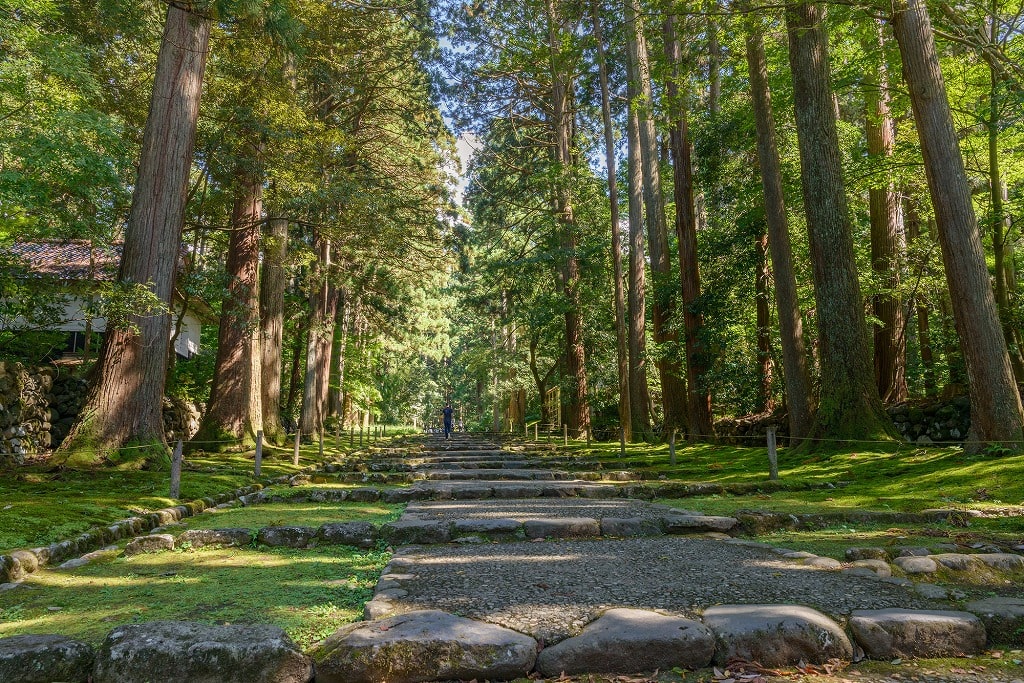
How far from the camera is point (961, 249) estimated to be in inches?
309

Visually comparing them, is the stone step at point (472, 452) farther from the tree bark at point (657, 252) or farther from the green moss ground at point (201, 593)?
the green moss ground at point (201, 593)

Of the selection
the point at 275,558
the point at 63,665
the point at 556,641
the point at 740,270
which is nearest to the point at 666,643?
the point at 556,641

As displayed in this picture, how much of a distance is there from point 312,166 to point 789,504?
37.1 ft

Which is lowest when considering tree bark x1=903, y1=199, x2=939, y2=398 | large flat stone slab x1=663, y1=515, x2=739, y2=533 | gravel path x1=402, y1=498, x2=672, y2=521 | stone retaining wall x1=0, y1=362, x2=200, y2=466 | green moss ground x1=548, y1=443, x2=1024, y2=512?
gravel path x1=402, y1=498, x2=672, y2=521

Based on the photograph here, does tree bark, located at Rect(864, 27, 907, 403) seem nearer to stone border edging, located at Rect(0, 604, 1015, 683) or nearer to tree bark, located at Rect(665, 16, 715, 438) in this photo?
tree bark, located at Rect(665, 16, 715, 438)

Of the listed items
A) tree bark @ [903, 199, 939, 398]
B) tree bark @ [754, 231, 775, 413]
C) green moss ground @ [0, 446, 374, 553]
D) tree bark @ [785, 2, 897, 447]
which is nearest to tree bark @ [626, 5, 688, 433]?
tree bark @ [754, 231, 775, 413]

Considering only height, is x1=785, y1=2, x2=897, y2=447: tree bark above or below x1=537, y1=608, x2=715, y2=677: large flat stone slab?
above

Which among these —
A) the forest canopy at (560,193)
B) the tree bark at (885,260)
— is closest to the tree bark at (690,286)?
the forest canopy at (560,193)

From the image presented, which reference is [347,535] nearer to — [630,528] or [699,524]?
[630,528]

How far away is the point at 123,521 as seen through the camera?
502 cm

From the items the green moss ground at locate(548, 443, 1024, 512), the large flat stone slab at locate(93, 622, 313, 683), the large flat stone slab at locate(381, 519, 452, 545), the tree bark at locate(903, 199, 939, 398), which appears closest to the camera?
the large flat stone slab at locate(93, 622, 313, 683)

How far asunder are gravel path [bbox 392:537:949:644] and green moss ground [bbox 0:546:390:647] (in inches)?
13.9

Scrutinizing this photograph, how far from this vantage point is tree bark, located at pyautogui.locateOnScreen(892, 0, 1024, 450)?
293 inches

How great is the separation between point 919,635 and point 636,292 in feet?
46.0
